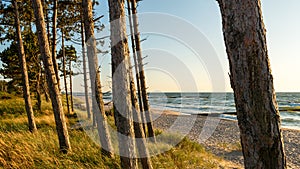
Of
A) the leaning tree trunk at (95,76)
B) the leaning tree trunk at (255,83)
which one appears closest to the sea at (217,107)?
the leaning tree trunk at (95,76)

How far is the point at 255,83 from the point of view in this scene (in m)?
1.87

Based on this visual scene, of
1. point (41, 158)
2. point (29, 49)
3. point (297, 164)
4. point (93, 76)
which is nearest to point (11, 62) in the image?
point (29, 49)

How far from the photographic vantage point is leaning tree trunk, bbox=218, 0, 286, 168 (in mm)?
1854

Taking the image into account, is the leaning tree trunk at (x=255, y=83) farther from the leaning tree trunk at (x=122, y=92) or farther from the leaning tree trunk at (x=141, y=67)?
the leaning tree trunk at (x=141, y=67)

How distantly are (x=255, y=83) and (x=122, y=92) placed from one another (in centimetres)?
333

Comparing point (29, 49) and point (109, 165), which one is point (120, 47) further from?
point (29, 49)

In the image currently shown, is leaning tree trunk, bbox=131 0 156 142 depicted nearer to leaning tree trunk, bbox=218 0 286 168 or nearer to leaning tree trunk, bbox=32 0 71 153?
leaning tree trunk, bbox=32 0 71 153

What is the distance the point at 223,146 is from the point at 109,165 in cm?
892

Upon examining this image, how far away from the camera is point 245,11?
6.07ft

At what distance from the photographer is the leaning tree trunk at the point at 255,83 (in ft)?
6.08

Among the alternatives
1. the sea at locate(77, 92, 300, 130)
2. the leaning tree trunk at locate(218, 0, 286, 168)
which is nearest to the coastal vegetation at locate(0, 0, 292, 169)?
the leaning tree trunk at locate(218, 0, 286, 168)

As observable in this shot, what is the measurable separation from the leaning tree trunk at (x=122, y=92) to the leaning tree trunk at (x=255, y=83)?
322cm

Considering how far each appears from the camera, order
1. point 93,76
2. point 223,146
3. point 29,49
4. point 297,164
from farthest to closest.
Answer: point 29,49 → point 223,146 → point 297,164 → point 93,76

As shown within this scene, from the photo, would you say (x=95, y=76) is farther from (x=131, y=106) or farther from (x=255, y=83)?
(x=255, y=83)
